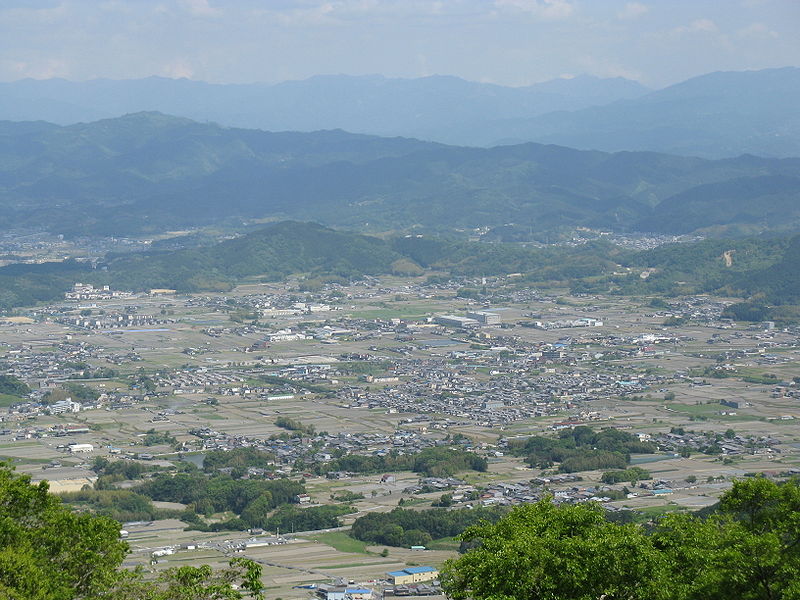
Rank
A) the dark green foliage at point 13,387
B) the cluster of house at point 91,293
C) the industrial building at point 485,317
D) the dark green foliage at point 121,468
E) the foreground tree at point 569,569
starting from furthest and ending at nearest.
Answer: the cluster of house at point 91,293 < the industrial building at point 485,317 < the dark green foliage at point 13,387 < the dark green foliage at point 121,468 < the foreground tree at point 569,569

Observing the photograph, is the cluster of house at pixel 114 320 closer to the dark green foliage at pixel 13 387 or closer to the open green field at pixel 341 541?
the dark green foliage at pixel 13 387

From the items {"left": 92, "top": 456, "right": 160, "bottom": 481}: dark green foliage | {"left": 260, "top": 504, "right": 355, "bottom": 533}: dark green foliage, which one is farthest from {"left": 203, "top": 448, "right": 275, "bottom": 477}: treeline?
{"left": 260, "top": 504, "right": 355, "bottom": 533}: dark green foliage

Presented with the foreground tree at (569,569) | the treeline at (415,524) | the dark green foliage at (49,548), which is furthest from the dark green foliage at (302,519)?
the foreground tree at (569,569)

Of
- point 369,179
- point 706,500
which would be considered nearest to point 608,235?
point 369,179

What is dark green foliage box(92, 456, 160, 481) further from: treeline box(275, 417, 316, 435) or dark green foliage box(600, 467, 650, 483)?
dark green foliage box(600, 467, 650, 483)

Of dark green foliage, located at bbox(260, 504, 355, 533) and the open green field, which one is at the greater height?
dark green foliage, located at bbox(260, 504, 355, 533)

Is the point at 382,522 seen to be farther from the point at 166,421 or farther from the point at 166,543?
the point at 166,421
